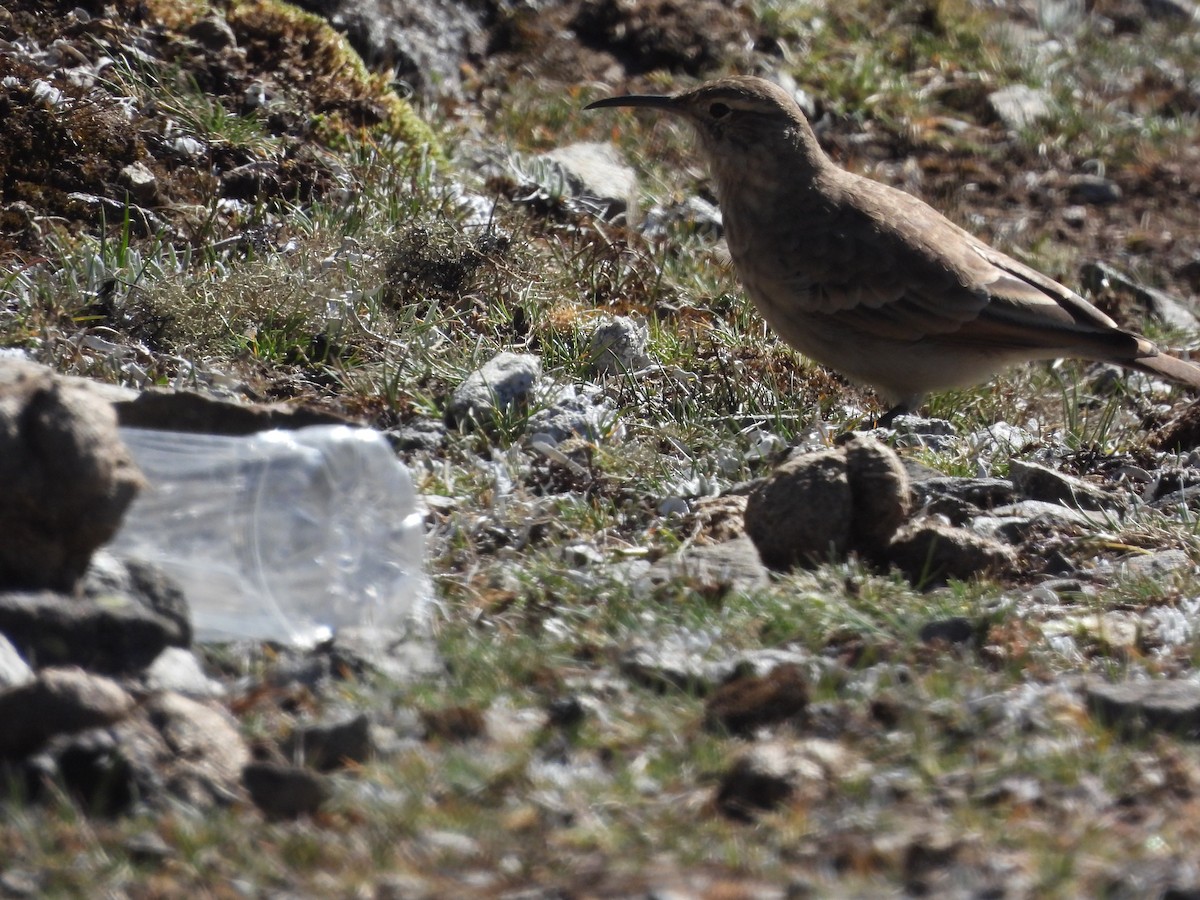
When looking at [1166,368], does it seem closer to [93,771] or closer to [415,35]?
[415,35]

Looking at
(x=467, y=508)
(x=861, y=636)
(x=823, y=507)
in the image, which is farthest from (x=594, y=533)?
(x=861, y=636)

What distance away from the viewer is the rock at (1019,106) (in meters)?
10.6

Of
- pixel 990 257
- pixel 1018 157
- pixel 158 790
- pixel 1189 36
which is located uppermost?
pixel 1189 36

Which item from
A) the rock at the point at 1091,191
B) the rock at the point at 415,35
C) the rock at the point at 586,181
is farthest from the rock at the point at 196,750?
the rock at the point at 1091,191

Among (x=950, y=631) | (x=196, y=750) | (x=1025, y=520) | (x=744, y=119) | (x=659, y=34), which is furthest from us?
(x=659, y=34)

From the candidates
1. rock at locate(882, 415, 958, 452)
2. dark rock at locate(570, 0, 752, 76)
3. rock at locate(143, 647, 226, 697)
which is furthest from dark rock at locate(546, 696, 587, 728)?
dark rock at locate(570, 0, 752, 76)

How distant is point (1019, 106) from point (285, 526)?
7.66 metres

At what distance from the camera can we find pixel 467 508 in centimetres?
535

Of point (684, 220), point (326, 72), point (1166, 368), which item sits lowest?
point (1166, 368)

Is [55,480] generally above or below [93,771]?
above

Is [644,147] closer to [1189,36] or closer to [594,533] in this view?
[594,533]

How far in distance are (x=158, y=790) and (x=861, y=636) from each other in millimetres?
1979

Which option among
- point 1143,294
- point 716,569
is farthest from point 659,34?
point 716,569

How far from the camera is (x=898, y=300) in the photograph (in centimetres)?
694
